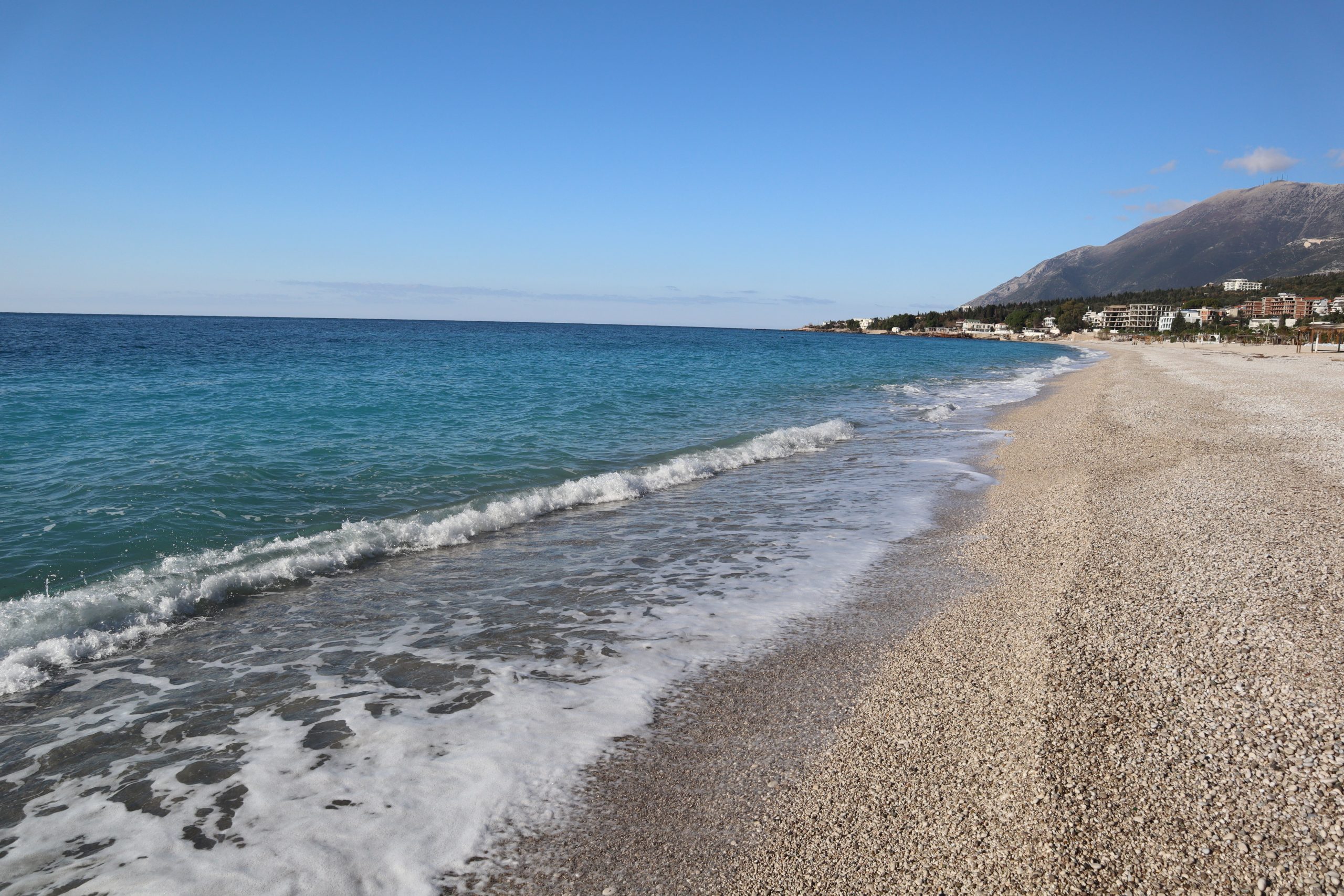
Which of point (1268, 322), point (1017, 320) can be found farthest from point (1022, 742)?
point (1017, 320)

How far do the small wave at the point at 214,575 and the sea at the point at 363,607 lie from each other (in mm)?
34

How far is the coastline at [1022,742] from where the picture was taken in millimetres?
3051

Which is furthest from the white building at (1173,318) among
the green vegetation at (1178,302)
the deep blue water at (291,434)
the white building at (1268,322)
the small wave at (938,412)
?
the small wave at (938,412)

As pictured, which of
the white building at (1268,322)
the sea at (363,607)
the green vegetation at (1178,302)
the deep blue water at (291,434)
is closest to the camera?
the sea at (363,607)

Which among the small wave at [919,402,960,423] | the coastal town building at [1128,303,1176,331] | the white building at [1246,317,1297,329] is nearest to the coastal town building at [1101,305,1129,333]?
the coastal town building at [1128,303,1176,331]

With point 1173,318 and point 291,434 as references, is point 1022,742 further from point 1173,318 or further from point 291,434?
point 1173,318

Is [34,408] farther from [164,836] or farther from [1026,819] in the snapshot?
[1026,819]

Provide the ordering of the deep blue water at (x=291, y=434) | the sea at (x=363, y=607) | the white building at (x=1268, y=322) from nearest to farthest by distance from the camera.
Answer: the sea at (x=363, y=607)
the deep blue water at (x=291, y=434)
the white building at (x=1268, y=322)

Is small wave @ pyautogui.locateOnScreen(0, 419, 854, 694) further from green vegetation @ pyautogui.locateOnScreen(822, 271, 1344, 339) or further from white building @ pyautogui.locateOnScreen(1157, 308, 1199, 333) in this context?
white building @ pyautogui.locateOnScreen(1157, 308, 1199, 333)

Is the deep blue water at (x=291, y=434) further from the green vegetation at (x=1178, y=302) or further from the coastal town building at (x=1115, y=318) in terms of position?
the coastal town building at (x=1115, y=318)

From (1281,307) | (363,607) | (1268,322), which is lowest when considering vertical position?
(363,607)

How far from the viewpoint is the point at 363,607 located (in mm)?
6859

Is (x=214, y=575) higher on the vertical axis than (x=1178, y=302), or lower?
lower

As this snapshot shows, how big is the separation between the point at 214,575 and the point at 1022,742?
26.0ft
